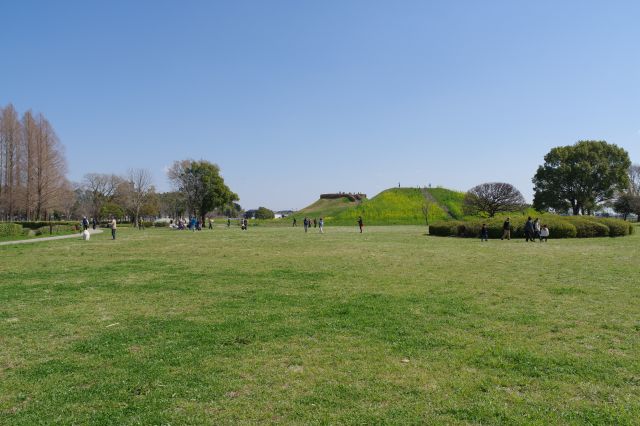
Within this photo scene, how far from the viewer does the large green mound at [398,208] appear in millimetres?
77750

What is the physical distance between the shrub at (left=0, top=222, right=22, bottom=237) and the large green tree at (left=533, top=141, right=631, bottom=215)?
67.7m

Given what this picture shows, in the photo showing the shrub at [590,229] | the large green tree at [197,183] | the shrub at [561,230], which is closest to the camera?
the shrub at [561,230]

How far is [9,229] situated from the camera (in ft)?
107

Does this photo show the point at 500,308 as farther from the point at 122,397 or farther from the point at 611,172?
the point at 611,172

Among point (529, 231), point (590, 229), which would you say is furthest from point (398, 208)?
point (529, 231)

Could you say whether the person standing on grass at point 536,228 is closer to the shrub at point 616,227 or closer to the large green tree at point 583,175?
the shrub at point 616,227

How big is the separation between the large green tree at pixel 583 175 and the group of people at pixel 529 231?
3846cm

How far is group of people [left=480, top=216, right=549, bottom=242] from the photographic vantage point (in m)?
29.1

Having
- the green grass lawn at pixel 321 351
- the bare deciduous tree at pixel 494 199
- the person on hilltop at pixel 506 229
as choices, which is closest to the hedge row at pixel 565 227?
the person on hilltop at pixel 506 229

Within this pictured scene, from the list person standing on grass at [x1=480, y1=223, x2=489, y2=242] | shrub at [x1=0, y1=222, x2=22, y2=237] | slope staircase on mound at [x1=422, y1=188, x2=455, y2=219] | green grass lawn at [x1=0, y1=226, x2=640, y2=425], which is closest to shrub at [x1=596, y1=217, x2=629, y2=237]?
person standing on grass at [x1=480, y1=223, x2=489, y2=242]

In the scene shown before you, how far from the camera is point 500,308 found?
8477 millimetres

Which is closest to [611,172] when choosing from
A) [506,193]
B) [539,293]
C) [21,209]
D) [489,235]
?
[506,193]

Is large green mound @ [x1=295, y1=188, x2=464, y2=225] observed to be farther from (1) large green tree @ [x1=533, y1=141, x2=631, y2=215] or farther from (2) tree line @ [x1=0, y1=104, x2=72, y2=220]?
(2) tree line @ [x1=0, y1=104, x2=72, y2=220]

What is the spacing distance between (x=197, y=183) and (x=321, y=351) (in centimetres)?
6961
